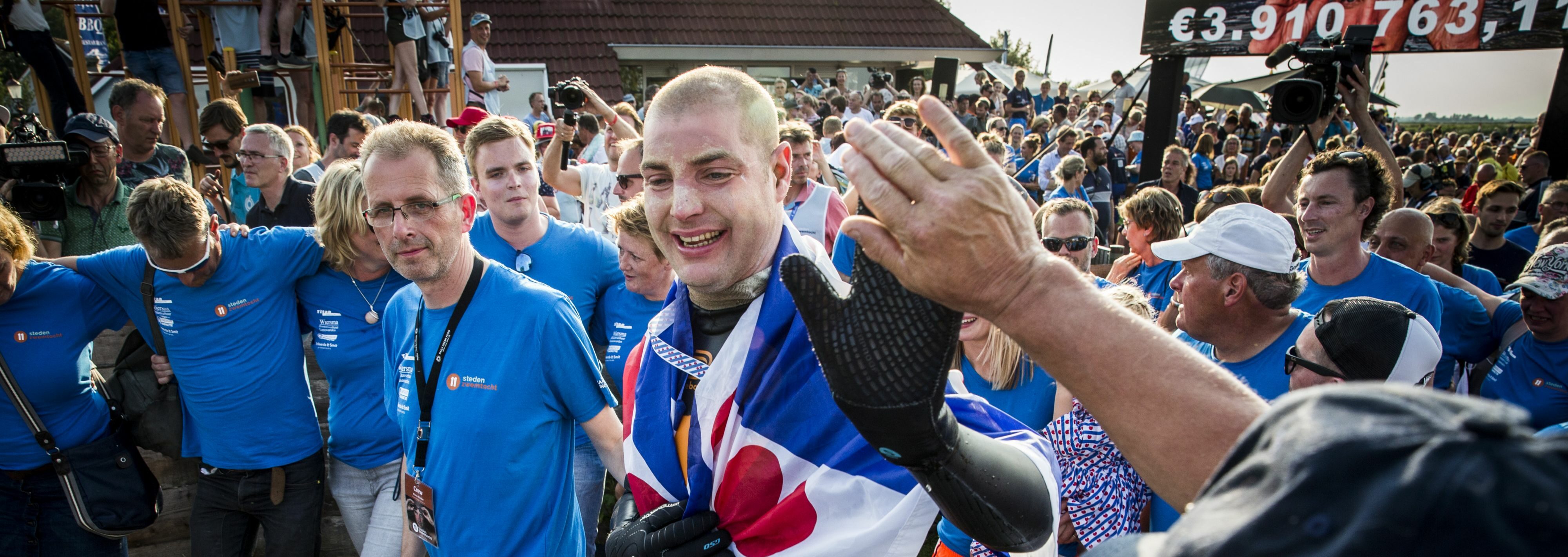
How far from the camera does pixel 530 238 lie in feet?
12.4

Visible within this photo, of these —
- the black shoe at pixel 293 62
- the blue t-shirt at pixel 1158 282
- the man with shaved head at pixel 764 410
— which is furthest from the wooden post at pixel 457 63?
the man with shaved head at pixel 764 410

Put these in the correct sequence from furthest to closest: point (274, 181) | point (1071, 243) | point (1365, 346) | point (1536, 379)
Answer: point (274, 181)
point (1071, 243)
point (1536, 379)
point (1365, 346)

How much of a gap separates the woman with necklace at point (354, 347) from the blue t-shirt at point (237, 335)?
13 cm

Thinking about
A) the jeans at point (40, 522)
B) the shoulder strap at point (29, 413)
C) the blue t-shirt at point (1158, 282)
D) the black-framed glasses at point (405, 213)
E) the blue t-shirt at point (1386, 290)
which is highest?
the black-framed glasses at point (405, 213)

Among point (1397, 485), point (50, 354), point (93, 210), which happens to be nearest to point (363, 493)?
→ point (50, 354)

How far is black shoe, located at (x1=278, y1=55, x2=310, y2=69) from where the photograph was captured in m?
7.48

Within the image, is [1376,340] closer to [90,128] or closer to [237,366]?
[237,366]

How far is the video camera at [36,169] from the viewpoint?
3.68m

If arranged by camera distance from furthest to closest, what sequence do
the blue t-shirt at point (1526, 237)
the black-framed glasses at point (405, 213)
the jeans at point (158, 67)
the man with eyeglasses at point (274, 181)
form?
the jeans at point (158, 67), the blue t-shirt at point (1526, 237), the man with eyeglasses at point (274, 181), the black-framed glasses at point (405, 213)

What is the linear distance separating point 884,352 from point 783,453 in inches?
21.3

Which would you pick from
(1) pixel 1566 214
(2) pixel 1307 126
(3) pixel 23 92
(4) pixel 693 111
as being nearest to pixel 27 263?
(4) pixel 693 111

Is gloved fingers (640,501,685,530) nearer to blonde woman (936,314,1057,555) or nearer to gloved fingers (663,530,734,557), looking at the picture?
gloved fingers (663,530,734,557)

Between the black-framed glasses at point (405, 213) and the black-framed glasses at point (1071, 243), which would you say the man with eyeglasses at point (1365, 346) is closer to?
the black-framed glasses at point (1071, 243)

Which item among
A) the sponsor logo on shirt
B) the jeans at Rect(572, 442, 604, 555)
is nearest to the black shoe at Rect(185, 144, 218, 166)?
the sponsor logo on shirt
